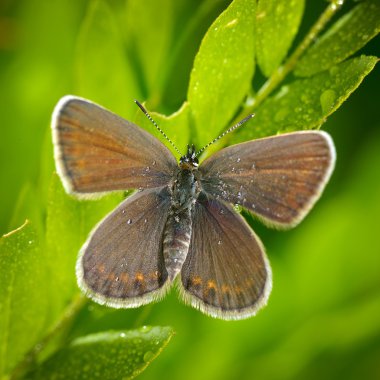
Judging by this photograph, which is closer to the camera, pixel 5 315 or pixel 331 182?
pixel 5 315

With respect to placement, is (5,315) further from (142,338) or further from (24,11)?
(24,11)

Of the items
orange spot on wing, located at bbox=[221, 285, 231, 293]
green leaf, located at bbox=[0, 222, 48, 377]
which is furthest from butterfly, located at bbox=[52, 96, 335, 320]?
green leaf, located at bbox=[0, 222, 48, 377]

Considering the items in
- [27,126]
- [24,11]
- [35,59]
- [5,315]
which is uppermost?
[24,11]

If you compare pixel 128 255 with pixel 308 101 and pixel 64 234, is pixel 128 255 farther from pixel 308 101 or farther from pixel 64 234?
pixel 308 101

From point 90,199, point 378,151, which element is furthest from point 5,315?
point 378,151

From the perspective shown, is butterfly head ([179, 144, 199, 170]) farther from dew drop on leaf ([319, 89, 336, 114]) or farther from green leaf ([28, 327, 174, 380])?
green leaf ([28, 327, 174, 380])

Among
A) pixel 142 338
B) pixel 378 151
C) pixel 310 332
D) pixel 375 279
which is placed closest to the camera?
pixel 142 338
